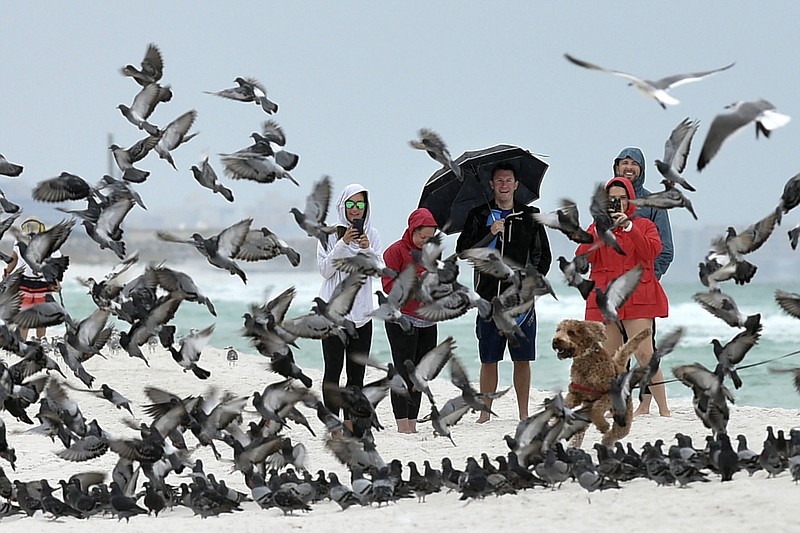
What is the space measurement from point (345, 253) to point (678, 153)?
250 cm

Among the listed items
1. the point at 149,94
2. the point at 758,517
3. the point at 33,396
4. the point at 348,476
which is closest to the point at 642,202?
the point at 758,517

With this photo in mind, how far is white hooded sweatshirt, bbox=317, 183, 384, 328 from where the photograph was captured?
25.7ft

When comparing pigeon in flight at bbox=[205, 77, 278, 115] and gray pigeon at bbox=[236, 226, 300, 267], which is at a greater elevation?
pigeon in flight at bbox=[205, 77, 278, 115]

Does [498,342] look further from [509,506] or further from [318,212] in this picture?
[509,506]

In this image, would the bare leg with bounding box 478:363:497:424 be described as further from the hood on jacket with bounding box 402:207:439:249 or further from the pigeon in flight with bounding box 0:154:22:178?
the pigeon in flight with bounding box 0:154:22:178

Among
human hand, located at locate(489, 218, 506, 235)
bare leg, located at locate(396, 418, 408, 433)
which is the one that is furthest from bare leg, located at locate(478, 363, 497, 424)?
human hand, located at locate(489, 218, 506, 235)

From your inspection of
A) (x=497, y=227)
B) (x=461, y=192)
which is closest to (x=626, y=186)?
(x=497, y=227)

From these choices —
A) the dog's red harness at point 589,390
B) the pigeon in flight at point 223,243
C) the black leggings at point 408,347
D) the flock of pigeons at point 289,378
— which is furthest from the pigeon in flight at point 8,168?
the dog's red harness at point 589,390

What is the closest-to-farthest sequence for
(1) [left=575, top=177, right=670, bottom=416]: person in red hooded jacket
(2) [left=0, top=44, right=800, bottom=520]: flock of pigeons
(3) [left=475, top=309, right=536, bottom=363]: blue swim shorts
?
(2) [left=0, top=44, right=800, bottom=520]: flock of pigeons → (1) [left=575, top=177, right=670, bottom=416]: person in red hooded jacket → (3) [left=475, top=309, right=536, bottom=363]: blue swim shorts

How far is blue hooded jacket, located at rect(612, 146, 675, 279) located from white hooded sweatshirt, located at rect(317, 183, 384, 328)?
2.00 meters

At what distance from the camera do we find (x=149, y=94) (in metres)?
7.33

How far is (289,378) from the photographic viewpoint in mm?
6637

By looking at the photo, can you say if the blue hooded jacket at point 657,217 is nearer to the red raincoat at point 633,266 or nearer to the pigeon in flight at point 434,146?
the red raincoat at point 633,266

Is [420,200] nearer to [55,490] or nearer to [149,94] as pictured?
[149,94]
